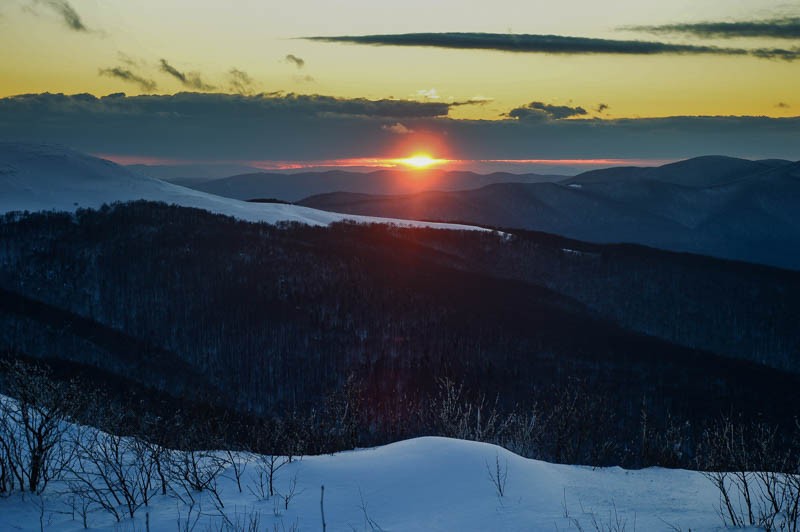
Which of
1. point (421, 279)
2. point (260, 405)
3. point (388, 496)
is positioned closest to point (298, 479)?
point (388, 496)

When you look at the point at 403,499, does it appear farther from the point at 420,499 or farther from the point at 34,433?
the point at 34,433

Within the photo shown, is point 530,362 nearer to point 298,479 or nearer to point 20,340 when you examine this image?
point 20,340

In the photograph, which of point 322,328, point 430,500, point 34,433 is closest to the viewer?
point 430,500

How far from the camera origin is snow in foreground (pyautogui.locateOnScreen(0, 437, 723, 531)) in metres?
10.3

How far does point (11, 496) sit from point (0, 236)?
176620 millimetres

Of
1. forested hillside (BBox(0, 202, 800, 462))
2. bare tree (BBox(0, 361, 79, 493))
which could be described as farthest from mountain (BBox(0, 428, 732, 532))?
forested hillside (BBox(0, 202, 800, 462))

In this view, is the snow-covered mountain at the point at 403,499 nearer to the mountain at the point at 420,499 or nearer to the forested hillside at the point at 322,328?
the mountain at the point at 420,499

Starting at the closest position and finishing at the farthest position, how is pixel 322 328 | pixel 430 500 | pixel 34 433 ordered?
pixel 430 500, pixel 34 433, pixel 322 328

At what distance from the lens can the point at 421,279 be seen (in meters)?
153

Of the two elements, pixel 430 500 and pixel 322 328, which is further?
pixel 322 328

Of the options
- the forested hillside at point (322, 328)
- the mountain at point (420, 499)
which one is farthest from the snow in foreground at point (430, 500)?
the forested hillside at point (322, 328)

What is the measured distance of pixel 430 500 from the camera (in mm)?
11195

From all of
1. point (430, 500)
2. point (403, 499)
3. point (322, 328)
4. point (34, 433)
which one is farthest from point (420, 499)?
point (322, 328)

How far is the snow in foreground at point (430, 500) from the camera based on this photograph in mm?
10258
